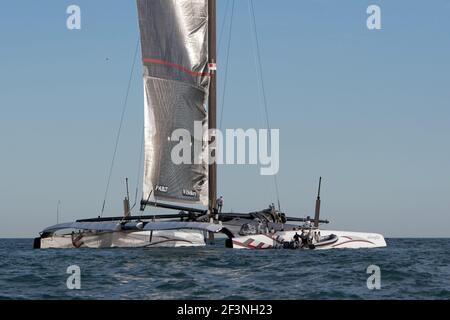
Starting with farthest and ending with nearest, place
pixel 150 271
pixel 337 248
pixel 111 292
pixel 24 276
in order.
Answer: pixel 337 248 < pixel 150 271 < pixel 24 276 < pixel 111 292

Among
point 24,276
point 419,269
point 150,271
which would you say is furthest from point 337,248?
point 24,276

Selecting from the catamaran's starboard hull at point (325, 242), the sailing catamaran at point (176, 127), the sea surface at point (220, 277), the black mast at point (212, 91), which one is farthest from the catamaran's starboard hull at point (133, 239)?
the sea surface at point (220, 277)

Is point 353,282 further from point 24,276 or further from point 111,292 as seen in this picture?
point 24,276

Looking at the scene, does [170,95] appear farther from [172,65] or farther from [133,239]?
[133,239]

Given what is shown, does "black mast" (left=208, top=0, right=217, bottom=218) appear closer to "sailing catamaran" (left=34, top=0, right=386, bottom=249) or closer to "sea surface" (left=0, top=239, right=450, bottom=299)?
"sailing catamaran" (left=34, top=0, right=386, bottom=249)

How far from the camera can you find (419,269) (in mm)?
27625

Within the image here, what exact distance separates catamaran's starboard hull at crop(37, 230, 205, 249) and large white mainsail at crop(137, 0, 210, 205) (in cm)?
289

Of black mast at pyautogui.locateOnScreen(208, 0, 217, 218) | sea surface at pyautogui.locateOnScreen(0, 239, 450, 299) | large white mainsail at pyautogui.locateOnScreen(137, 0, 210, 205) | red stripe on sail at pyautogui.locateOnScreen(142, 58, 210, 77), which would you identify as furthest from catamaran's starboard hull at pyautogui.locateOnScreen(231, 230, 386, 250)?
red stripe on sail at pyautogui.locateOnScreen(142, 58, 210, 77)

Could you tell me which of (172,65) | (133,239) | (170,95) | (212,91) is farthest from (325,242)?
(172,65)

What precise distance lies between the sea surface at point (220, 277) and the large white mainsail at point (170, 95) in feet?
32.2

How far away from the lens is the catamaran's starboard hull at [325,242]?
38.3 m

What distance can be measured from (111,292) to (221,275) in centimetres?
547

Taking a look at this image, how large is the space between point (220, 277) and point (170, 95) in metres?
20.4

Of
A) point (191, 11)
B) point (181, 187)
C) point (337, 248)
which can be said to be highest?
point (191, 11)
